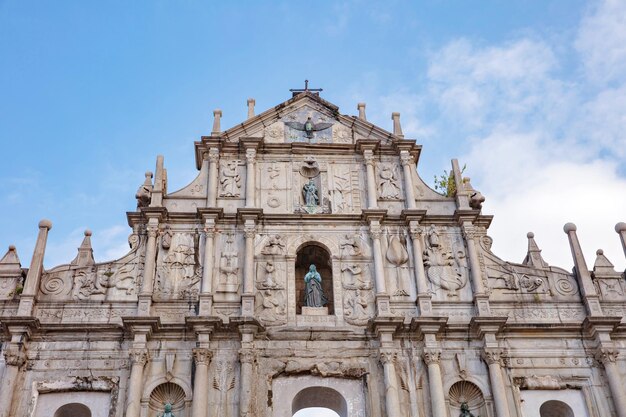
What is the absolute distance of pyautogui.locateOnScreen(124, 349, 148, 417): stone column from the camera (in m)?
13.5

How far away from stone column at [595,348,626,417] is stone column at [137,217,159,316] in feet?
28.4

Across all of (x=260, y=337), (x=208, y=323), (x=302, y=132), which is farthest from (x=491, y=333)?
(x=302, y=132)

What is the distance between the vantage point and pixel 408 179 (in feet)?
56.2

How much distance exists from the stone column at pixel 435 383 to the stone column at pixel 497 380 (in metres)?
0.92

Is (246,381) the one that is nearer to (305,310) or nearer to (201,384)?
(201,384)

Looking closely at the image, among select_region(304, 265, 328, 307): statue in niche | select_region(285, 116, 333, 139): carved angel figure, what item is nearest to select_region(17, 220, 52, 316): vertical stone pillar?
select_region(304, 265, 328, 307): statue in niche

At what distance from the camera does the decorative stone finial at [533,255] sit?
53.9 ft

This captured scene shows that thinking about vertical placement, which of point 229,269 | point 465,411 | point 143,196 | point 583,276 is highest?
point 143,196

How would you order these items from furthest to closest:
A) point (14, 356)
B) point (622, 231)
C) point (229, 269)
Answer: point (622, 231) < point (229, 269) < point (14, 356)

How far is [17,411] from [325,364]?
5554mm

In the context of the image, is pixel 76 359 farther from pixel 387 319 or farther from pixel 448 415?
pixel 448 415

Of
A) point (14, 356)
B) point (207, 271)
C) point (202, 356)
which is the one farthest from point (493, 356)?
point (14, 356)

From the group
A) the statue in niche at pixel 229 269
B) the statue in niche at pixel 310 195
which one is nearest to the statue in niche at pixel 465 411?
the statue in niche at pixel 229 269

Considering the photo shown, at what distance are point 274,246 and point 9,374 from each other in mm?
5578
